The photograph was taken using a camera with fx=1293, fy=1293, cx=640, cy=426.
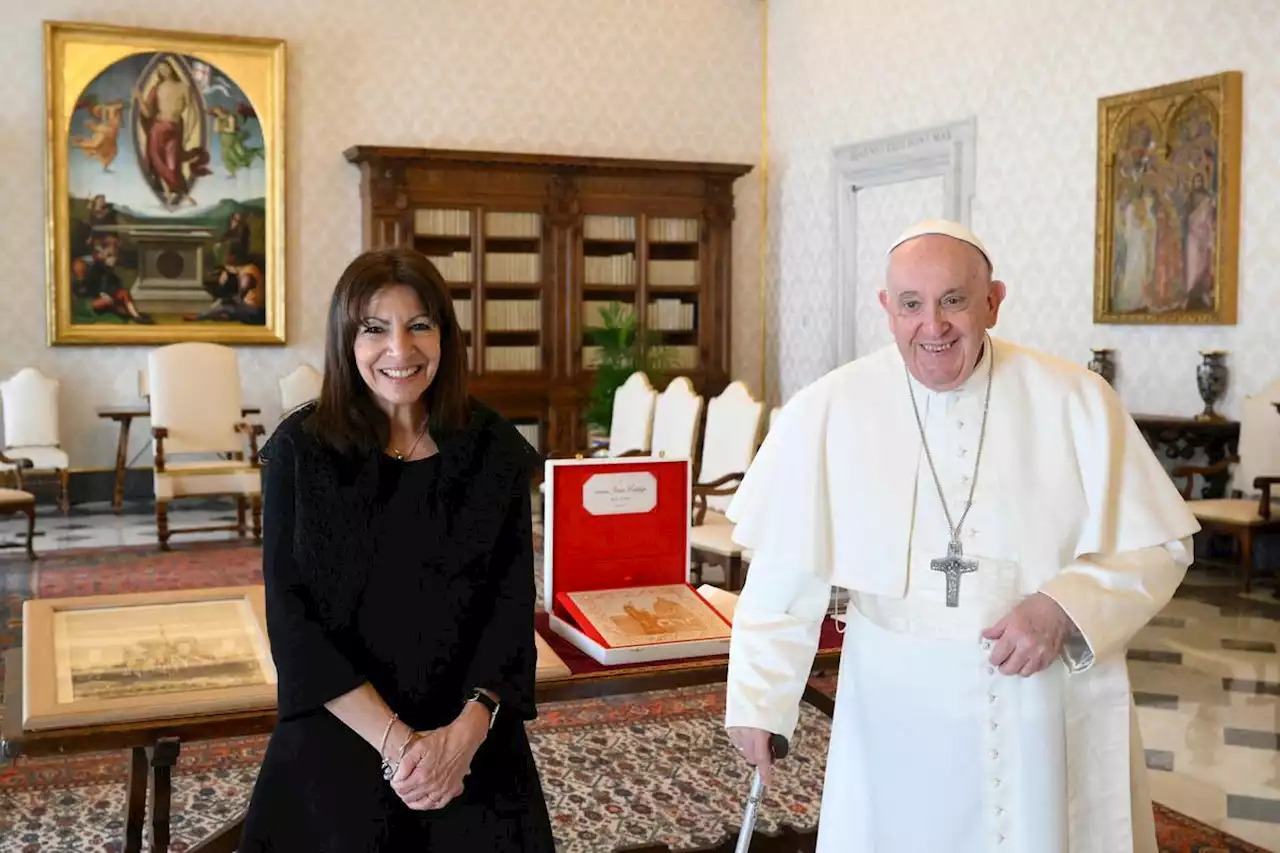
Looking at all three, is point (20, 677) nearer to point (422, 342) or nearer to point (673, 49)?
point (422, 342)

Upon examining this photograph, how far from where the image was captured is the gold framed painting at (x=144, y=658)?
261cm

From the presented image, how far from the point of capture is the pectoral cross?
7.68 ft

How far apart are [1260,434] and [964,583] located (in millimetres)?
6209

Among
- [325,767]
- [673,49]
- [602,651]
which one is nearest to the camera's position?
[325,767]

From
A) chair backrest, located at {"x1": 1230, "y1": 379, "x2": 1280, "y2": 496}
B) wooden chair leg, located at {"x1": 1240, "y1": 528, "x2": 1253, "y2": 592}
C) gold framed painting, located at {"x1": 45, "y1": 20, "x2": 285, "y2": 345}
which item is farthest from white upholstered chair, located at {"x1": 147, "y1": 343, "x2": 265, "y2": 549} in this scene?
chair backrest, located at {"x1": 1230, "y1": 379, "x2": 1280, "y2": 496}

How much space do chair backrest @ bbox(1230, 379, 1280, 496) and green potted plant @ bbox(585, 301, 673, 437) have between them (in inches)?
196

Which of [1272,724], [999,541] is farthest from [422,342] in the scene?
[1272,724]

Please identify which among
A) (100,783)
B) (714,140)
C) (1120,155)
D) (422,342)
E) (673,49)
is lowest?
(100,783)

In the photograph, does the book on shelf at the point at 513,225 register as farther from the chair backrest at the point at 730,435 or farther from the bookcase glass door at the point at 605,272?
the chair backrest at the point at 730,435

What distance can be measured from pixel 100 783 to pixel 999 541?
3409 mm

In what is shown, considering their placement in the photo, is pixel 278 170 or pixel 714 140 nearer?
pixel 278 170

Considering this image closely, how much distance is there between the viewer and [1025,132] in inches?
379

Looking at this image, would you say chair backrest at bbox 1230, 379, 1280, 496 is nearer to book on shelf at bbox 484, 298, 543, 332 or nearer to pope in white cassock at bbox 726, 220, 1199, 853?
pope in white cassock at bbox 726, 220, 1199, 853

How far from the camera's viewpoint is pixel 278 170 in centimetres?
1105
